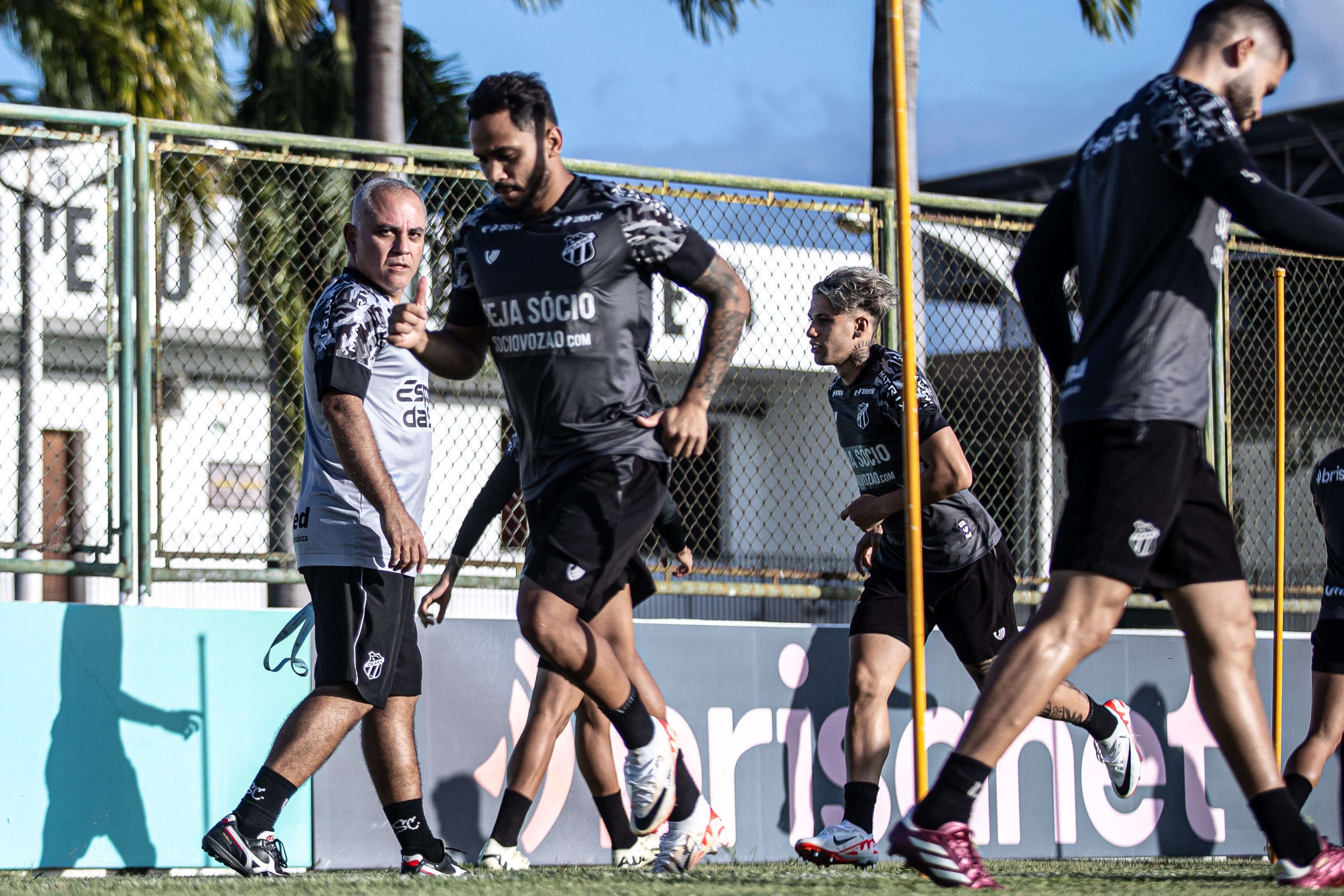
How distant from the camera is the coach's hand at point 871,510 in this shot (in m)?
5.39

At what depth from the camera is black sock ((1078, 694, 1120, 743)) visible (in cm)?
584

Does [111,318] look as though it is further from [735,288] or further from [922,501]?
[922,501]

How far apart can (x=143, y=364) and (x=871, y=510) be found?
9.24 ft

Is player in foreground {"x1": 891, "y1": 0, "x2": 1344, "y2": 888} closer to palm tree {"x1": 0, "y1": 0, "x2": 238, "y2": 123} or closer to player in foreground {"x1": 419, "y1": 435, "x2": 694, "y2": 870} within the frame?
player in foreground {"x1": 419, "y1": 435, "x2": 694, "y2": 870}

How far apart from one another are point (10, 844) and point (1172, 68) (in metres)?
4.54

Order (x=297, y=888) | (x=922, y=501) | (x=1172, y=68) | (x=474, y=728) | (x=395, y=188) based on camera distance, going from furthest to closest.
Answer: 1. (x=474, y=728)
2. (x=922, y=501)
3. (x=395, y=188)
4. (x=297, y=888)
5. (x=1172, y=68)

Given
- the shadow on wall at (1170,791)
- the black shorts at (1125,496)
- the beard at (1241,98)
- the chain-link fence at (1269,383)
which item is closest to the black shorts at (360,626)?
the black shorts at (1125,496)

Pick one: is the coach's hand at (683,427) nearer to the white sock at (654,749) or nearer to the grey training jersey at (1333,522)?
the white sock at (654,749)

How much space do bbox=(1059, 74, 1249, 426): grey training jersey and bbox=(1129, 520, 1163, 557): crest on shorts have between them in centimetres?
25

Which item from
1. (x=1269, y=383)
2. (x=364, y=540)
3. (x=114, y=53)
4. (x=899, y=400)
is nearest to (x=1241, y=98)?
(x=899, y=400)

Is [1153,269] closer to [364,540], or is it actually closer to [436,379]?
[364,540]

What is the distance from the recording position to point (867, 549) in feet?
19.7

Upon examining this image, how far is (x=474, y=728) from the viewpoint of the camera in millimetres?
6059

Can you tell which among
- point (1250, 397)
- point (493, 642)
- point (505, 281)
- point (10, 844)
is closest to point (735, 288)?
point (505, 281)
